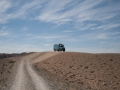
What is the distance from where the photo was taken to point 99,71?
114 feet

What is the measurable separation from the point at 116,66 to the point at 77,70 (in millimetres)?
8412

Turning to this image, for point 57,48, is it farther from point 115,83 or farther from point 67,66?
point 115,83

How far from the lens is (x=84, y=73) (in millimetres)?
34125

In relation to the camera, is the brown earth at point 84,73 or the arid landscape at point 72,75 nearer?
the arid landscape at point 72,75

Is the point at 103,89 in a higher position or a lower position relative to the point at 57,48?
lower

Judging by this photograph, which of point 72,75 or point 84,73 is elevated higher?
point 84,73

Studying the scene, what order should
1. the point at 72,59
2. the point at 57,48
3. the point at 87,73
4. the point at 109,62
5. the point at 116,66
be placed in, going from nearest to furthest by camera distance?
the point at 87,73
the point at 116,66
the point at 109,62
the point at 72,59
the point at 57,48

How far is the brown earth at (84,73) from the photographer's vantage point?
27773mm

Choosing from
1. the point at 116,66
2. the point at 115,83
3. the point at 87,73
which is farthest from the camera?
the point at 116,66

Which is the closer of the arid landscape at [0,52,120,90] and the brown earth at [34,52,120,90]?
the arid landscape at [0,52,120,90]

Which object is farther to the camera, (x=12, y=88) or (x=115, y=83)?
(x=115, y=83)

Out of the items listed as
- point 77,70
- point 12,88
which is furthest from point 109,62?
point 12,88

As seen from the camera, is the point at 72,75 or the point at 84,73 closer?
the point at 72,75

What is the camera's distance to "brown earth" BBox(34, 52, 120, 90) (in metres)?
27.8
